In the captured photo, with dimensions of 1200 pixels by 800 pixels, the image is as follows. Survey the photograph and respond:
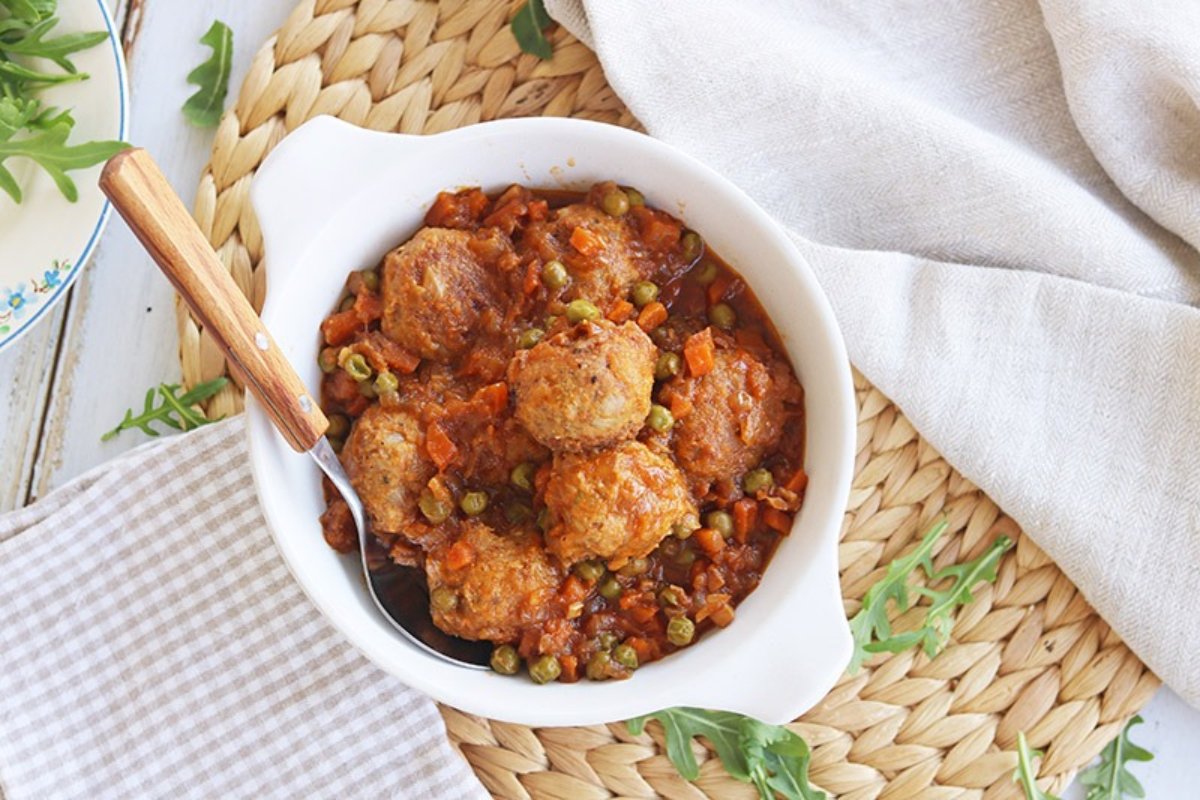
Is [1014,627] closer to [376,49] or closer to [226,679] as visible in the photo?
[226,679]

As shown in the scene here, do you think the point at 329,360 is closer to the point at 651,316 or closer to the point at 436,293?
the point at 436,293

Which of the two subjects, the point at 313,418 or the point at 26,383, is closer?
the point at 313,418

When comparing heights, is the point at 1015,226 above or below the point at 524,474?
below

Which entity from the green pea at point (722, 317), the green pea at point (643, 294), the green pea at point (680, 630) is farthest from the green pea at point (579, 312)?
the green pea at point (680, 630)

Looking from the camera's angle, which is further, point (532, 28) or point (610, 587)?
point (532, 28)

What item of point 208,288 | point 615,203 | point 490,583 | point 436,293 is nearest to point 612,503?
point 490,583

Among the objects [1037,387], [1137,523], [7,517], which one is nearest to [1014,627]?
[1137,523]

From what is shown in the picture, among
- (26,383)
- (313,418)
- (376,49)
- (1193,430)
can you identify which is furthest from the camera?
(26,383)
